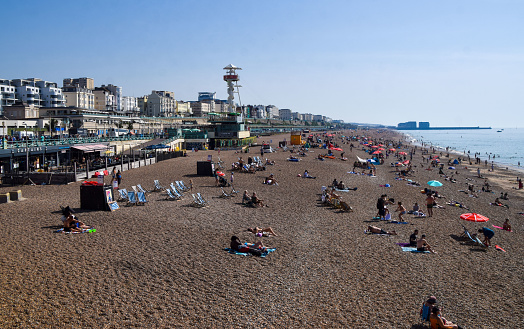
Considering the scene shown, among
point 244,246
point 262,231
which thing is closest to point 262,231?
point 262,231

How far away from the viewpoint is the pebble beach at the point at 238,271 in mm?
7383

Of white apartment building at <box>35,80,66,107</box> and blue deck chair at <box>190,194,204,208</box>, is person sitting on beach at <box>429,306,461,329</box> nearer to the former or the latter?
blue deck chair at <box>190,194,204,208</box>

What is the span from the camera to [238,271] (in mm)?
9562

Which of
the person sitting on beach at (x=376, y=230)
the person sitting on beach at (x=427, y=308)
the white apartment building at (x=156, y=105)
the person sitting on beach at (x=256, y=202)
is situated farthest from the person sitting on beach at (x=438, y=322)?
the white apartment building at (x=156, y=105)

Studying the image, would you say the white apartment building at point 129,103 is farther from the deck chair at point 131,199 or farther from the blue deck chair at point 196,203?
the blue deck chair at point 196,203

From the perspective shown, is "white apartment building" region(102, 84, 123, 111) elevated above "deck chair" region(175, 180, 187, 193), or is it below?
above

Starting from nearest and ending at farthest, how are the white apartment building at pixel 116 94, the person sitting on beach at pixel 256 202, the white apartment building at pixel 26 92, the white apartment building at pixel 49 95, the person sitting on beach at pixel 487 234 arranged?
1. the person sitting on beach at pixel 487 234
2. the person sitting on beach at pixel 256 202
3. the white apartment building at pixel 26 92
4. the white apartment building at pixel 49 95
5. the white apartment building at pixel 116 94

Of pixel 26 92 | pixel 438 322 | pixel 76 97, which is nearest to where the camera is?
pixel 438 322

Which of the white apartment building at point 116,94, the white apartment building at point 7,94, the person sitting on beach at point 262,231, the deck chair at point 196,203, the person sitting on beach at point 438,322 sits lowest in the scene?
the person sitting on beach at point 438,322

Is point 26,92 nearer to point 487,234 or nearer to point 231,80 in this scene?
point 231,80

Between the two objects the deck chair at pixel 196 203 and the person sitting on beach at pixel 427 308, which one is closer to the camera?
the person sitting on beach at pixel 427 308

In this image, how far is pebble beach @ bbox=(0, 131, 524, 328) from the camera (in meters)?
7.38

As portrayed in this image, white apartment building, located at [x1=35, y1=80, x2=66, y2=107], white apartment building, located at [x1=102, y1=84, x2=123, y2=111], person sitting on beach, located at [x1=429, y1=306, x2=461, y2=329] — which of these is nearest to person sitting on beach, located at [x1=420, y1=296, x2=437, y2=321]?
person sitting on beach, located at [x1=429, y1=306, x2=461, y2=329]

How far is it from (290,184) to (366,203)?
568cm
